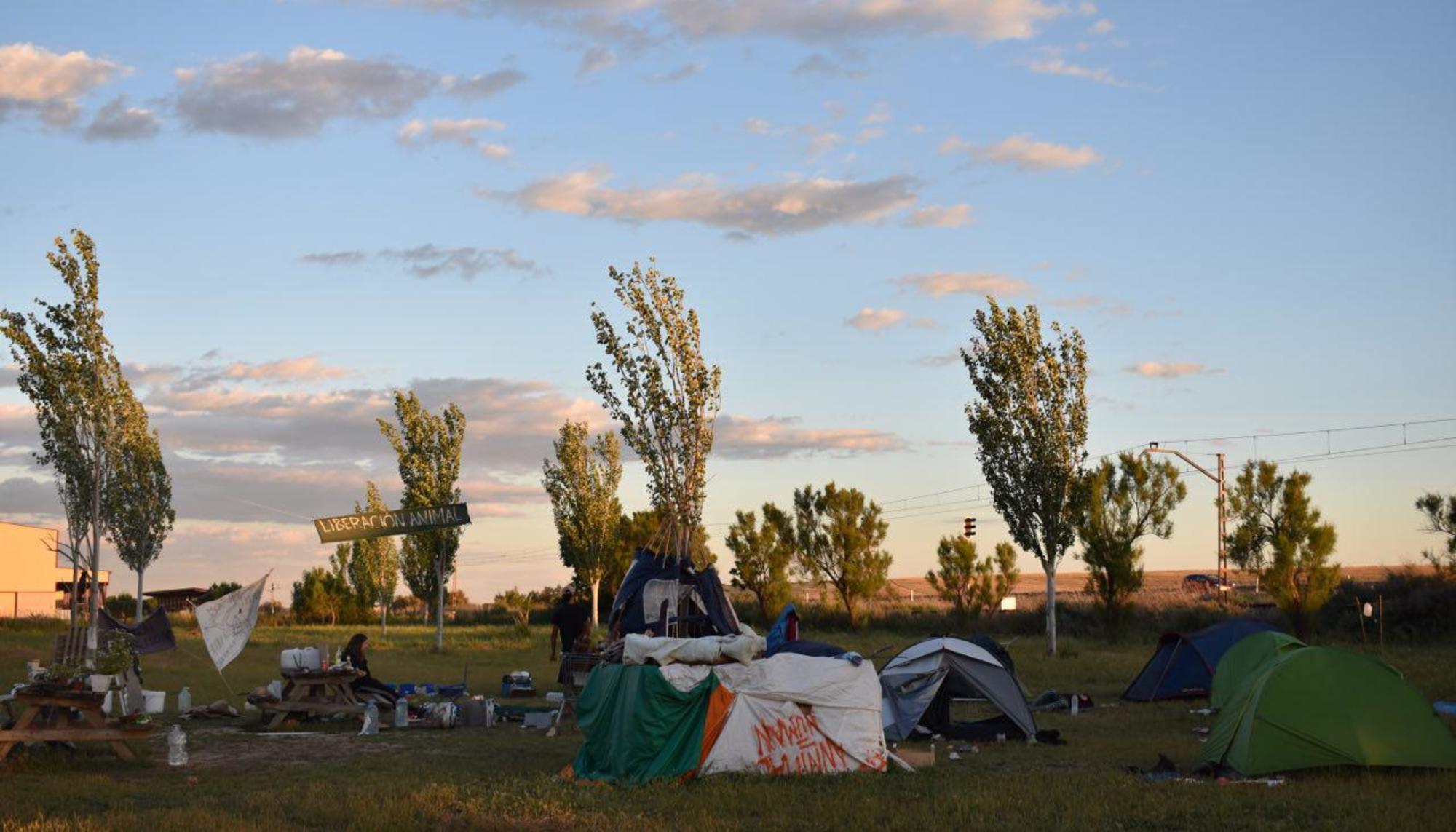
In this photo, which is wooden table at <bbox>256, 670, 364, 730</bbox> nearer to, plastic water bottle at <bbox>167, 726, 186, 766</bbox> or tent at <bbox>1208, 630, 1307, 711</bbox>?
plastic water bottle at <bbox>167, 726, 186, 766</bbox>

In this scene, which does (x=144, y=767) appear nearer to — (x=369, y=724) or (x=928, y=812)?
(x=369, y=724)

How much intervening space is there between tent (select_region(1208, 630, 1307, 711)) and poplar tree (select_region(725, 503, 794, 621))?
3131cm

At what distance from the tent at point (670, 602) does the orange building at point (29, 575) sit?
5033 cm

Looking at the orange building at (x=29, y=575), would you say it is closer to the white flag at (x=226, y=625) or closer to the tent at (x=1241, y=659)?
the white flag at (x=226, y=625)

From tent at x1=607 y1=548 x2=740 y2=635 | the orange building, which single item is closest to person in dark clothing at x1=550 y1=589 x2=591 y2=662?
tent at x1=607 y1=548 x2=740 y2=635

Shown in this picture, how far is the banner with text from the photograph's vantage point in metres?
21.1

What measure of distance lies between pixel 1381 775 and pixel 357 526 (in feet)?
48.5

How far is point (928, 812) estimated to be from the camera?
11.9m

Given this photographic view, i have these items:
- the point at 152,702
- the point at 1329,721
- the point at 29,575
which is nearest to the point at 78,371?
the point at 152,702

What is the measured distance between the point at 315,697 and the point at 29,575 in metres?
55.3

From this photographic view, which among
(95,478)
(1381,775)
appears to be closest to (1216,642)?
(1381,775)

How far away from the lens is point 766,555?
51844mm

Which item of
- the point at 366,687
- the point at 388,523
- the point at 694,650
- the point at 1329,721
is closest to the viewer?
the point at 1329,721

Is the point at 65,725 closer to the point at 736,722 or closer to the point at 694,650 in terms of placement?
the point at 694,650
